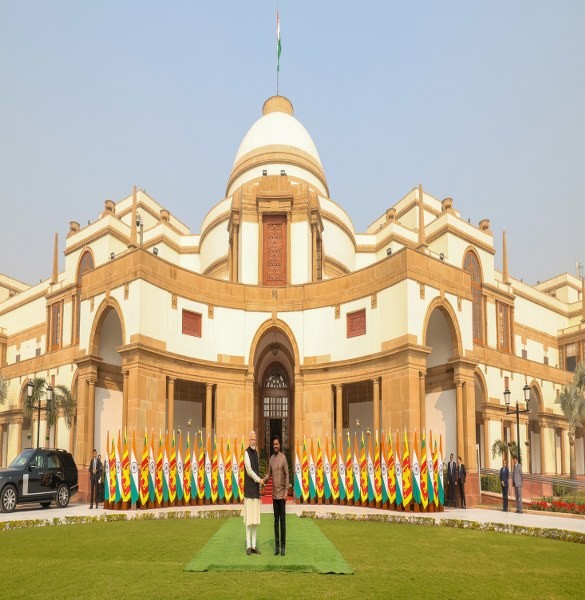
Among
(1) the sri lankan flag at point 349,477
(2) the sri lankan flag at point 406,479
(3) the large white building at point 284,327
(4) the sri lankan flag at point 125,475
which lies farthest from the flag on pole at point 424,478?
(4) the sri lankan flag at point 125,475

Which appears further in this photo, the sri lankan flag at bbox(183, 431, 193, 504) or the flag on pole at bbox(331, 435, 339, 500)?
the flag on pole at bbox(331, 435, 339, 500)

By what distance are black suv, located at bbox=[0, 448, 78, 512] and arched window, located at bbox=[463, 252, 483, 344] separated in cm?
2638

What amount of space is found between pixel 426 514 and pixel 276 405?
44.9 ft

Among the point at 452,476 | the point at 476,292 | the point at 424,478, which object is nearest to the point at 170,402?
the point at 424,478

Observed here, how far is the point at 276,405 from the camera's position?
32375mm

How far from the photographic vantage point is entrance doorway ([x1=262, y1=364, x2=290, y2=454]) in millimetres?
31797

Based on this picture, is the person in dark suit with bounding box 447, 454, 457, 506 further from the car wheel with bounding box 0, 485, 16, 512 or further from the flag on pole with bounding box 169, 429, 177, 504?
the car wheel with bounding box 0, 485, 16, 512

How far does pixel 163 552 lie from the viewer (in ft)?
37.0

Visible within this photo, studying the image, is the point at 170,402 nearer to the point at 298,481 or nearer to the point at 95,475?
the point at 95,475

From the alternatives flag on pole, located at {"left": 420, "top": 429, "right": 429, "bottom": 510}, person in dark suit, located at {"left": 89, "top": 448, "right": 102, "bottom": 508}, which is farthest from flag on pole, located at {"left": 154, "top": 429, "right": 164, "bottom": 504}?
flag on pole, located at {"left": 420, "top": 429, "right": 429, "bottom": 510}

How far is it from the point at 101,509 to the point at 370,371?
10740 mm

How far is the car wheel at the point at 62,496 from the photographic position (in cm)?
2105

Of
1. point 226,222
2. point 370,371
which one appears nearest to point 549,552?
point 370,371

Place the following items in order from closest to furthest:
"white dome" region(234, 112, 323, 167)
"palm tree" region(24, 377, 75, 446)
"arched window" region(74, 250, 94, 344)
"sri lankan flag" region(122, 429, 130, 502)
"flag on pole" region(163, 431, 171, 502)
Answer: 1. "sri lankan flag" region(122, 429, 130, 502)
2. "flag on pole" region(163, 431, 171, 502)
3. "palm tree" region(24, 377, 75, 446)
4. "arched window" region(74, 250, 94, 344)
5. "white dome" region(234, 112, 323, 167)
